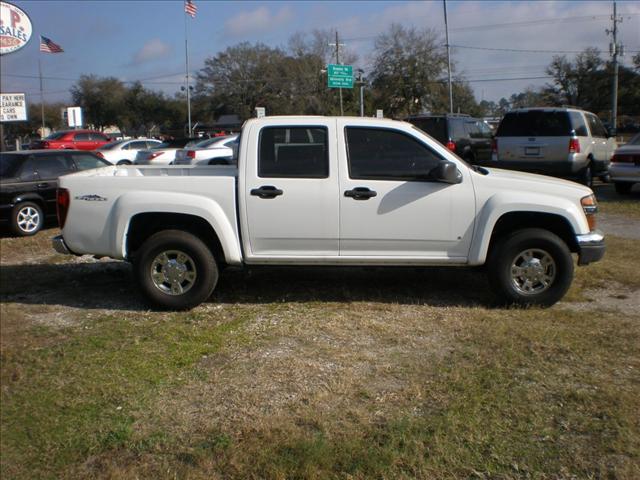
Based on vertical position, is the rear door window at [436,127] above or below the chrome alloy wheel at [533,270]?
above

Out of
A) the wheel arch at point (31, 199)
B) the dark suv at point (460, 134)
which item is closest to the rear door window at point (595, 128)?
the dark suv at point (460, 134)

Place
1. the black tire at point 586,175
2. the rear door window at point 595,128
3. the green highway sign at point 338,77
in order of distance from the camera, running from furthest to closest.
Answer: the green highway sign at point 338,77
the rear door window at point 595,128
the black tire at point 586,175

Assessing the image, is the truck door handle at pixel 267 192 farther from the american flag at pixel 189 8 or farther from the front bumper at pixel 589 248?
the american flag at pixel 189 8

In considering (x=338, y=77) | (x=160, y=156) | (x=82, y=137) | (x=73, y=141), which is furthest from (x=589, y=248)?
(x=338, y=77)

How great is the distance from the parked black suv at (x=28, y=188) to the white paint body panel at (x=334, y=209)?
5.49 metres

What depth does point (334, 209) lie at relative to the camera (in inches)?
246

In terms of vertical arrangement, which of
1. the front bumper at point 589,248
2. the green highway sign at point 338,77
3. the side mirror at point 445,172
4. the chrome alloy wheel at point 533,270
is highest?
the green highway sign at point 338,77

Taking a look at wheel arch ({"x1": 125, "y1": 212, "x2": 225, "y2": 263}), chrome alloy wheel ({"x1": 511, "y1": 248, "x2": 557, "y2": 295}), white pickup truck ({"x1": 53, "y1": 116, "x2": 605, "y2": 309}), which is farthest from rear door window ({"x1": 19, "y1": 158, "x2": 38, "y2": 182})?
chrome alloy wheel ({"x1": 511, "y1": 248, "x2": 557, "y2": 295})

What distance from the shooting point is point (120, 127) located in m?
77.6

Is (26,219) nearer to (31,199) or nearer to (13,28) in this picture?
(31,199)

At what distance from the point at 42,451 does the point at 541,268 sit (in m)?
4.48

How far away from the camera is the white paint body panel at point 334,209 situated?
6250 mm

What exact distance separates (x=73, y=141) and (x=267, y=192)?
27.9m

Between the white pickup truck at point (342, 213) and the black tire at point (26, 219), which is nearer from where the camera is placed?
the white pickup truck at point (342, 213)
